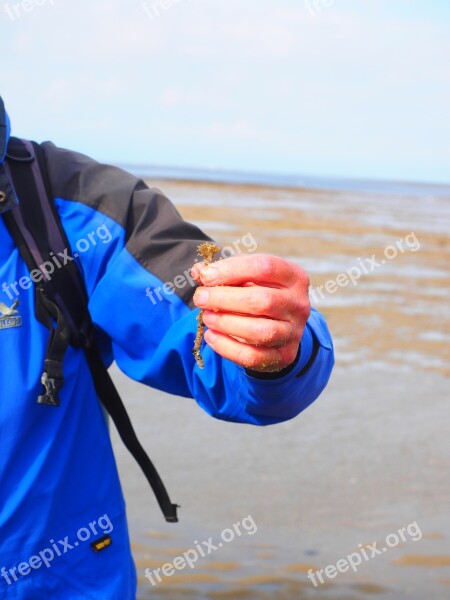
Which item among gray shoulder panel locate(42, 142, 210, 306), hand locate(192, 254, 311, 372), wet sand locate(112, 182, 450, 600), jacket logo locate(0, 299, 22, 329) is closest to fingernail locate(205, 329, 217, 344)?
hand locate(192, 254, 311, 372)

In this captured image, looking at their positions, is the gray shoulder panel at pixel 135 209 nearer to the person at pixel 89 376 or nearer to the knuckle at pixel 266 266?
the person at pixel 89 376

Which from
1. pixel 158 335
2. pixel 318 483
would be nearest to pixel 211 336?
pixel 158 335

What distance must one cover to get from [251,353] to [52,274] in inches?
26.6

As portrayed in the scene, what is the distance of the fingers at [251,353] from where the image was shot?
1.47 meters

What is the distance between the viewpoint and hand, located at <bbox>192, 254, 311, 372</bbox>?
4.65 ft

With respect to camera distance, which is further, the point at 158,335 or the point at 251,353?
the point at 158,335

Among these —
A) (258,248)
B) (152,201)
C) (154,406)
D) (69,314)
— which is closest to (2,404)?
(69,314)

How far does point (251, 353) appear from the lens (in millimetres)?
1465

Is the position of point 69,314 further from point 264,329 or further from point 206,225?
point 206,225

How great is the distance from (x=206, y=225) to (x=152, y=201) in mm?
20714

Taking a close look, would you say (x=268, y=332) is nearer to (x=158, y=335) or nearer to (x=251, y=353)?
(x=251, y=353)

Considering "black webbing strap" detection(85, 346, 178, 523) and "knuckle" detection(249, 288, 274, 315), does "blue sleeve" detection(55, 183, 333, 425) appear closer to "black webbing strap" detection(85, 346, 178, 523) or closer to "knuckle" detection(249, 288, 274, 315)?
"black webbing strap" detection(85, 346, 178, 523)

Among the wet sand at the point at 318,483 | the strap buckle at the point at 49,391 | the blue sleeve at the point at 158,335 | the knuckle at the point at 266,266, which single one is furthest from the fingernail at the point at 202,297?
the wet sand at the point at 318,483

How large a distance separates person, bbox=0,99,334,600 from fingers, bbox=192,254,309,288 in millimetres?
297
